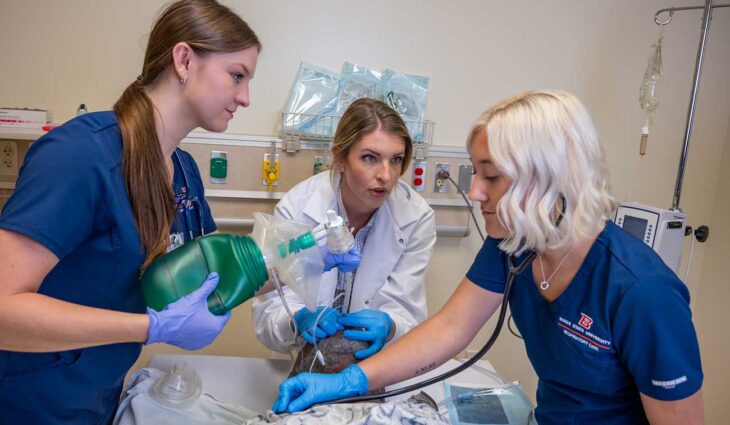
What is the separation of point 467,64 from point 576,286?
4.80 feet

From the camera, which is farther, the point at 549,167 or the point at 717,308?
the point at 717,308

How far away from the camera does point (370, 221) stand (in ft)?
5.68

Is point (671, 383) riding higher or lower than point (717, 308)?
higher

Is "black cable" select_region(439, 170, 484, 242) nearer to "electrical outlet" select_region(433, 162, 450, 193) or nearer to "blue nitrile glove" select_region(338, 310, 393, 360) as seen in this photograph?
"electrical outlet" select_region(433, 162, 450, 193)

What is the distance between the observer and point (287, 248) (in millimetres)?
944

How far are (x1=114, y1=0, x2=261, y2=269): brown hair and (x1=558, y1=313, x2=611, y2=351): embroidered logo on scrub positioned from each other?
828 mm

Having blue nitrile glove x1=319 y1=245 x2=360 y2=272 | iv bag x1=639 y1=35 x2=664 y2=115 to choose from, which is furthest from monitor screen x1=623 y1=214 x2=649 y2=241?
blue nitrile glove x1=319 y1=245 x2=360 y2=272

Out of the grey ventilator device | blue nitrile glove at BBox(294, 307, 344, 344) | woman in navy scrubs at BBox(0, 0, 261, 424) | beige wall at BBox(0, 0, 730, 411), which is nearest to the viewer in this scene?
woman in navy scrubs at BBox(0, 0, 261, 424)

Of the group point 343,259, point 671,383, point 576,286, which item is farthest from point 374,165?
point 671,383

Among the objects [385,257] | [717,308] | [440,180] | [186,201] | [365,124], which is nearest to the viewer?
[186,201]

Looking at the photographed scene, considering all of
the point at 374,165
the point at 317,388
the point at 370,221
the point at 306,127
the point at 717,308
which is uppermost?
the point at 306,127

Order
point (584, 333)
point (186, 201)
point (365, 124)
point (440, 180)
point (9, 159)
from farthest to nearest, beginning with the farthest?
1. point (440, 180)
2. point (9, 159)
3. point (365, 124)
4. point (186, 201)
5. point (584, 333)

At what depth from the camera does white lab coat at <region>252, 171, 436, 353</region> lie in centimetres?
162

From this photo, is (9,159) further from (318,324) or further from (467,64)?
(467,64)
